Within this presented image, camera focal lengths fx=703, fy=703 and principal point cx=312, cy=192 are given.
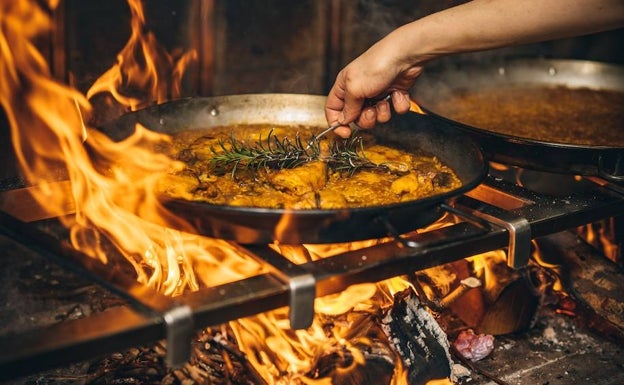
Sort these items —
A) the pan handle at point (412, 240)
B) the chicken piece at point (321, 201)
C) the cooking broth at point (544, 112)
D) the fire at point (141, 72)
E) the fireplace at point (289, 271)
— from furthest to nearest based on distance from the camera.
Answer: the fire at point (141, 72)
the cooking broth at point (544, 112)
the chicken piece at point (321, 201)
the pan handle at point (412, 240)
the fireplace at point (289, 271)

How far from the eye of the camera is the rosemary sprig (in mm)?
3076

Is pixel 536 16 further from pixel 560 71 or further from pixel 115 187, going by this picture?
pixel 560 71

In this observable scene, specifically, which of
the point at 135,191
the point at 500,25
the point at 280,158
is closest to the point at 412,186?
the point at 280,158

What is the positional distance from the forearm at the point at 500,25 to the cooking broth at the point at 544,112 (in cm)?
104

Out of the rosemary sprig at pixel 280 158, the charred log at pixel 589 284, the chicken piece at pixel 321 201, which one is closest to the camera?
the chicken piece at pixel 321 201

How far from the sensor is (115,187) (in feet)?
8.79

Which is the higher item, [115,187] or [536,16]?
[536,16]

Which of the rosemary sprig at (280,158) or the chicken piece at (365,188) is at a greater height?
the rosemary sprig at (280,158)

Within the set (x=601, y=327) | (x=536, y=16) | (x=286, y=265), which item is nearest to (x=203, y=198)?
(x=286, y=265)

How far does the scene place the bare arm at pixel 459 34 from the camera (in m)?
2.55

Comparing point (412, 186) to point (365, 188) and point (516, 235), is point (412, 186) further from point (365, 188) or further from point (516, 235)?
point (516, 235)

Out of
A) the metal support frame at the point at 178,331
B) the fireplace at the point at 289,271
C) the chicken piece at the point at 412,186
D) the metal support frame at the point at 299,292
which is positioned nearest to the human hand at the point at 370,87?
the chicken piece at the point at 412,186

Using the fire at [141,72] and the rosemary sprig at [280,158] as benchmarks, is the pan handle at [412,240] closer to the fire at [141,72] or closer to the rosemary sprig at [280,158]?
the rosemary sprig at [280,158]

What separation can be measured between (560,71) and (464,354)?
2157 mm
